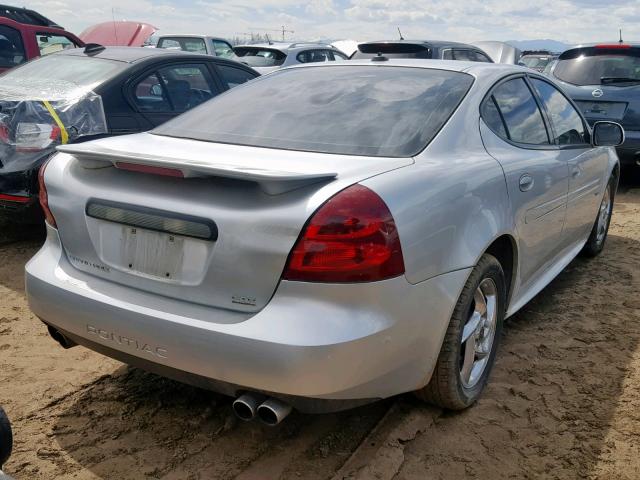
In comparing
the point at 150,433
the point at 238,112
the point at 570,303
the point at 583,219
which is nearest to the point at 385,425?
the point at 150,433

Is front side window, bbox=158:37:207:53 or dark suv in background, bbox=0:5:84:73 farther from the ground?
dark suv in background, bbox=0:5:84:73

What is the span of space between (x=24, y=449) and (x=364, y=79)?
2188mm

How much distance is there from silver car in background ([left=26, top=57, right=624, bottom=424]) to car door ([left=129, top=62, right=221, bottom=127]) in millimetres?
2389

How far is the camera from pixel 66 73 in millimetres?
5355

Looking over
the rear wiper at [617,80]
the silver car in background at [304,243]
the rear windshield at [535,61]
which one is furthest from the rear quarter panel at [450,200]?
the rear windshield at [535,61]

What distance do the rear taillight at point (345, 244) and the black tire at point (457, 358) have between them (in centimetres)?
55

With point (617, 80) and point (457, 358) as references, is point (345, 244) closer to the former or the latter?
point (457, 358)

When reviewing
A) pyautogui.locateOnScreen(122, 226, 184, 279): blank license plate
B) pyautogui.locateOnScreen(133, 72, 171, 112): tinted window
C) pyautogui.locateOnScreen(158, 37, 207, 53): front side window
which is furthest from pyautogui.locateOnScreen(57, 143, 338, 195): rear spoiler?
pyautogui.locateOnScreen(158, 37, 207, 53): front side window

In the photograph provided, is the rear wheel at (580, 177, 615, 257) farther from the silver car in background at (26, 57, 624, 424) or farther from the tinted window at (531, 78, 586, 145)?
the silver car in background at (26, 57, 624, 424)

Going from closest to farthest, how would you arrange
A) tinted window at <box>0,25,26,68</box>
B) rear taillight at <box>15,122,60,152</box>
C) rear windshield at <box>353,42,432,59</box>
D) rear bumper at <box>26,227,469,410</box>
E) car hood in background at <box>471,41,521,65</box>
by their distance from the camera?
rear bumper at <box>26,227,469,410</box> < rear taillight at <box>15,122,60,152</box> < rear windshield at <box>353,42,432,59</box> < tinted window at <box>0,25,26,68</box> < car hood in background at <box>471,41,521,65</box>

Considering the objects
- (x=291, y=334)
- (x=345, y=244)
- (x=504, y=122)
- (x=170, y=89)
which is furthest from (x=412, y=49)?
(x=291, y=334)

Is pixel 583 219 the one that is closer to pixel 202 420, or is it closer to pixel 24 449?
pixel 202 420

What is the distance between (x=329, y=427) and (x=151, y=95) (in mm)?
3737

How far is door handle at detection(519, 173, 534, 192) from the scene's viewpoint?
302 centimetres
